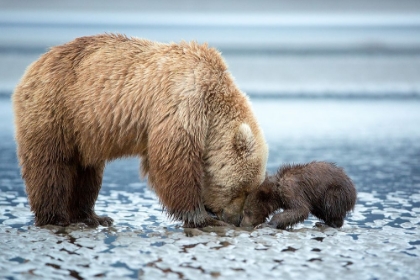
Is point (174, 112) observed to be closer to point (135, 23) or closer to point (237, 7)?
point (135, 23)

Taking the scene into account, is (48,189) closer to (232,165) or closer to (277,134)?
(232,165)

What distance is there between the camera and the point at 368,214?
8.11 meters

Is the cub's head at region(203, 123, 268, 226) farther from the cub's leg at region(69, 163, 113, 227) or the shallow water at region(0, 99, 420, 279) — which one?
the cub's leg at region(69, 163, 113, 227)

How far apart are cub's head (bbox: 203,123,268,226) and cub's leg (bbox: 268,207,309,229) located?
362 millimetres

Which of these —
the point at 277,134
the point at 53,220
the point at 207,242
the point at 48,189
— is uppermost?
the point at 277,134

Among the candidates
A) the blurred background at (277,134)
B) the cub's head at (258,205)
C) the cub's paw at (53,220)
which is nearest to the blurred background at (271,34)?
the blurred background at (277,134)

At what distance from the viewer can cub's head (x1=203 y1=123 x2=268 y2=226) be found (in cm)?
709

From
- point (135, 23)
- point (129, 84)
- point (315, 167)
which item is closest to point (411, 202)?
point (315, 167)

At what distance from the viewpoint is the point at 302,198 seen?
7484mm

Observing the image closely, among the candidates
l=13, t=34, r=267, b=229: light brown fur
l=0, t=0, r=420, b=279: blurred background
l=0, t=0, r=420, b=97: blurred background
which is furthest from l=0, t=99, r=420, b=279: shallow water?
l=0, t=0, r=420, b=97: blurred background

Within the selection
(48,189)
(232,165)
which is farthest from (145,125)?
(48,189)

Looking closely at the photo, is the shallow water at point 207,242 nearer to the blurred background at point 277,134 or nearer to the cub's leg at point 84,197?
the blurred background at point 277,134

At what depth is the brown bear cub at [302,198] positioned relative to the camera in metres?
7.35

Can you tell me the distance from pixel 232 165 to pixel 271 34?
15.2m
